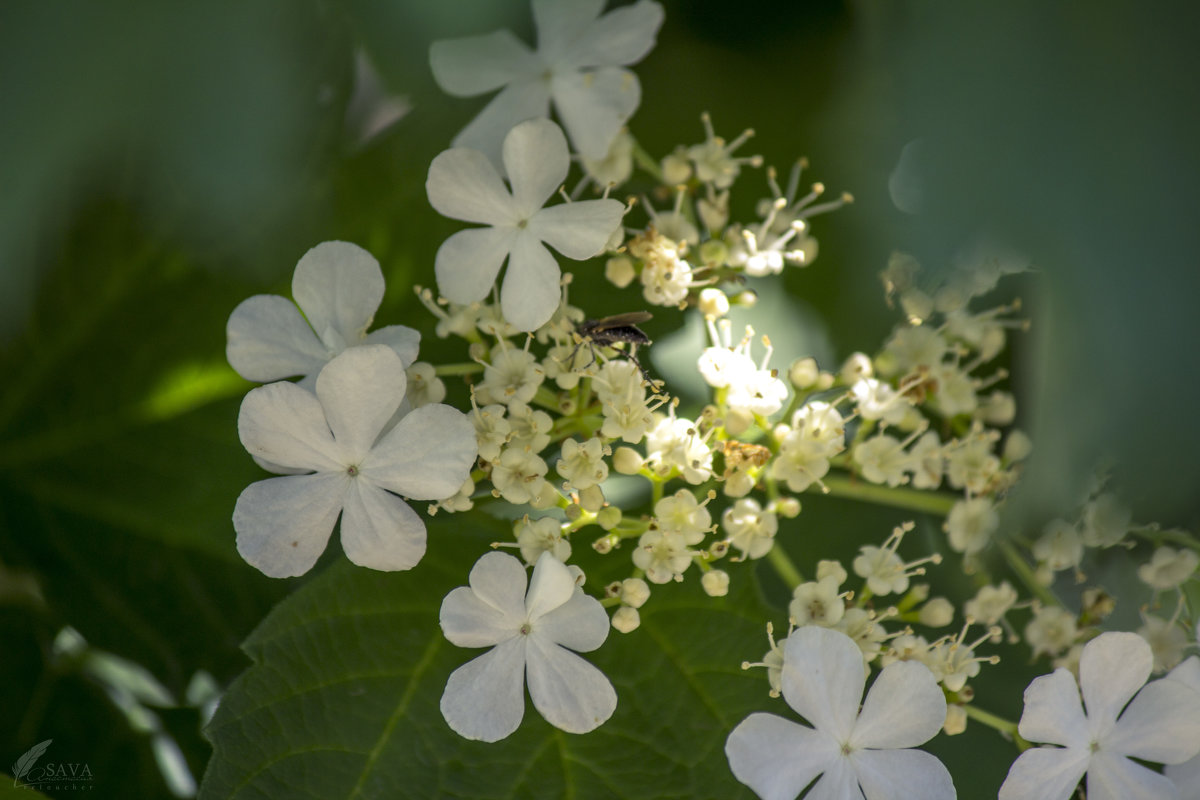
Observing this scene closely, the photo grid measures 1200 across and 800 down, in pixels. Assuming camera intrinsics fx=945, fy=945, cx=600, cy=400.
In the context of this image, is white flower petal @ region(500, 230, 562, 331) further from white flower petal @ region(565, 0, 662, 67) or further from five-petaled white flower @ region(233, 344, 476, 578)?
white flower petal @ region(565, 0, 662, 67)

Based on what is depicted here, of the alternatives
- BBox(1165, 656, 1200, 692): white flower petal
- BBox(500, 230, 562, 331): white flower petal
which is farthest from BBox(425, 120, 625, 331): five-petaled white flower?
BBox(1165, 656, 1200, 692): white flower petal

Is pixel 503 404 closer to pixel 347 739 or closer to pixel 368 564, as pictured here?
pixel 368 564

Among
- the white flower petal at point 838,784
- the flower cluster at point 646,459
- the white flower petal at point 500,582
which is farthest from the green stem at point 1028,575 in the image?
the white flower petal at point 500,582

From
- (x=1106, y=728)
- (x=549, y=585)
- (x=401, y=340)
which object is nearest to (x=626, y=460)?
(x=549, y=585)

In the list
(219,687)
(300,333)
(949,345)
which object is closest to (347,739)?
(219,687)

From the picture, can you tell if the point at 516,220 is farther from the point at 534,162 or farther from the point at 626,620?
the point at 626,620

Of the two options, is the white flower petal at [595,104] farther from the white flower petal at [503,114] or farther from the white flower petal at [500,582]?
the white flower petal at [500,582]
